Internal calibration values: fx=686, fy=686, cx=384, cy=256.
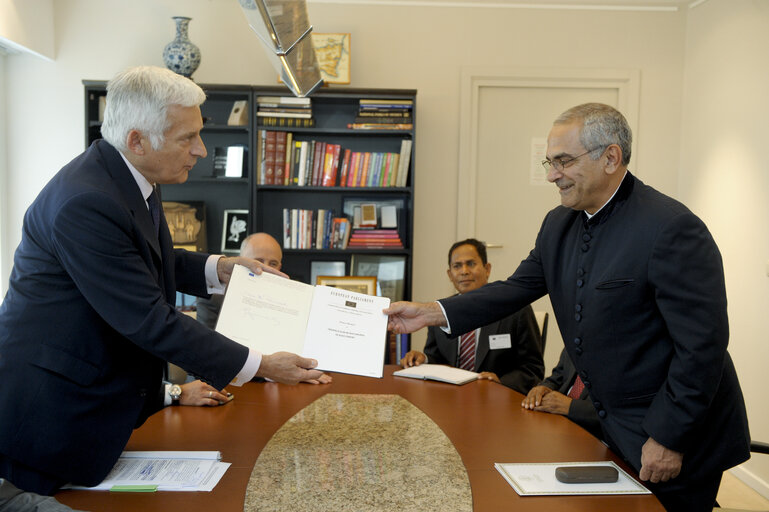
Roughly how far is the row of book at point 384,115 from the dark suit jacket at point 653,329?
3.02m

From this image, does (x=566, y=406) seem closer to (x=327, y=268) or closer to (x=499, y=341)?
(x=499, y=341)

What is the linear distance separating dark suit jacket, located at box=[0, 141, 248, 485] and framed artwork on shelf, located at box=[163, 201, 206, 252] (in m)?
3.40

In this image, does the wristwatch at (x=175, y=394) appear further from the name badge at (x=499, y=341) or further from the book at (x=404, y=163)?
the book at (x=404, y=163)

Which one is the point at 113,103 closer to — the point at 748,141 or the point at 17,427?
the point at 17,427

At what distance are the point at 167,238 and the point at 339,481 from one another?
2.75 feet

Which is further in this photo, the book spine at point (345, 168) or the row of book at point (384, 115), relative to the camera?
the book spine at point (345, 168)

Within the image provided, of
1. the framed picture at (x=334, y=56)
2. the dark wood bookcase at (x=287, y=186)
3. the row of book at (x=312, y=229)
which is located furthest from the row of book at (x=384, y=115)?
the row of book at (x=312, y=229)

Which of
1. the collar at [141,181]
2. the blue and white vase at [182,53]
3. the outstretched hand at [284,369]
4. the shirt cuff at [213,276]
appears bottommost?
the outstretched hand at [284,369]

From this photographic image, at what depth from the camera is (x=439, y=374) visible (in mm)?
2932

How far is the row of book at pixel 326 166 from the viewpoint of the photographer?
5020 mm

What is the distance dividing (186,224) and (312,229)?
93 cm

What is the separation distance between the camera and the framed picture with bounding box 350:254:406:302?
16.9ft

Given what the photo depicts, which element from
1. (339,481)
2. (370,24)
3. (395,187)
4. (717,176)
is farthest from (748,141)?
(339,481)

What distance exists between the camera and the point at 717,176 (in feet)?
15.8
